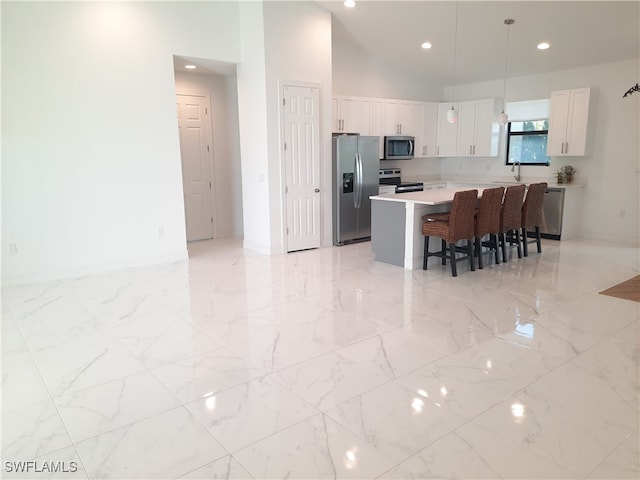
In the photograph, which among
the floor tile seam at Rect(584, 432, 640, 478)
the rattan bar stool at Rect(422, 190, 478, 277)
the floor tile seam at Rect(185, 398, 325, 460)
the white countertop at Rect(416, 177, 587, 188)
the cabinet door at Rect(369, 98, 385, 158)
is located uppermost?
the cabinet door at Rect(369, 98, 385, 158)


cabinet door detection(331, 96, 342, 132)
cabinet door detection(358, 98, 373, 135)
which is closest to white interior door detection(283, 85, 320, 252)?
cabinet door detection(331, 96, 342, 132)

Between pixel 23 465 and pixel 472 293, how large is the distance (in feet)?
12.8

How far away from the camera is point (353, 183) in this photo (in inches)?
275

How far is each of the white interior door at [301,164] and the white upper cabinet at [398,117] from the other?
6.00ft

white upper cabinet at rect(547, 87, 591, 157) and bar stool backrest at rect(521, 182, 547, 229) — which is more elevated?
white upper cabinet at rect(547, 87, 591, 157)

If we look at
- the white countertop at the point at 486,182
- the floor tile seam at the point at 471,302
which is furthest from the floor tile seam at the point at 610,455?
the white countertop at the point at 486,182

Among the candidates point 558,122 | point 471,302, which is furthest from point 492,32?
point 471,302

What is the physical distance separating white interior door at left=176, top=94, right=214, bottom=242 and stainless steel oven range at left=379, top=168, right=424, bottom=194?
2877 millimetres

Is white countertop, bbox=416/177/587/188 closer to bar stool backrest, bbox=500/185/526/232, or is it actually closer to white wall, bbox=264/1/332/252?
bar stool backrest, bbox=500/185/526/232

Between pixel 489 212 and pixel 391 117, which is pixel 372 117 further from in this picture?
pixel 489 212

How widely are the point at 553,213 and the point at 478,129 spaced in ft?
6.93

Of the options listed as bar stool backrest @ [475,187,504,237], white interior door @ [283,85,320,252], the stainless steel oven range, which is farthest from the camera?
the stainless steel oven range

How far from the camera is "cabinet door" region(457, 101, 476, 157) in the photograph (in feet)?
27.5

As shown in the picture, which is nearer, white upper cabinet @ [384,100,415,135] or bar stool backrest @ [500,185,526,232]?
bar stool backrest @ [500,185,526,232]
